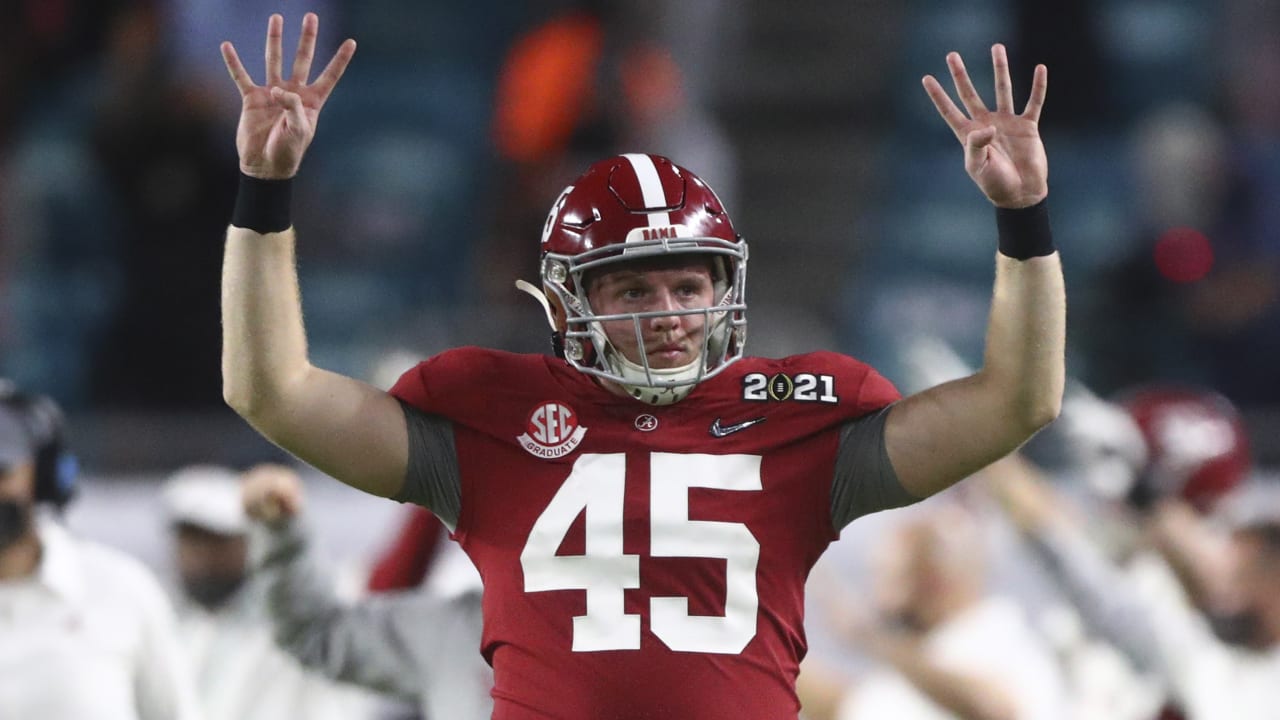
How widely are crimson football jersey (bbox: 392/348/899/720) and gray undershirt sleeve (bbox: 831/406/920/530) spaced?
0.02 metres

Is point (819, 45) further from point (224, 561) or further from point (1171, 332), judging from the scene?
point (224, 561)

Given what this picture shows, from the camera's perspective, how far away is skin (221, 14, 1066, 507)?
10.4 feet

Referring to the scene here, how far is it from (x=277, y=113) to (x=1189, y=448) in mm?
3548

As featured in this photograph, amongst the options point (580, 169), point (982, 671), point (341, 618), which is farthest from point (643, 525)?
point (580, 169)

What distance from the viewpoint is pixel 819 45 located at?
33.6ft

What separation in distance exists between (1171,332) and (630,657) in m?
4.77

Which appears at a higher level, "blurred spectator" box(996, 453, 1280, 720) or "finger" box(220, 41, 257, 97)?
"finger" box(220, 41, 257, 97)

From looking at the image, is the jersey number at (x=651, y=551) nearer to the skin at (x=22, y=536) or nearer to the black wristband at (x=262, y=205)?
the black wristband at (x=262, y=205)

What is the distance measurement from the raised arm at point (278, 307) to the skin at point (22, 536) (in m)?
1.37

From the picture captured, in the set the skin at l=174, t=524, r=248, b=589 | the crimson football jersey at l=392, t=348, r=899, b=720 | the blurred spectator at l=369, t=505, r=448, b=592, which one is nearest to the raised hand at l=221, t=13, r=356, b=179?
the crimson football jersey at l=392, t=348, r=899, b=720

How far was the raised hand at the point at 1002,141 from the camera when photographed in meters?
3.18

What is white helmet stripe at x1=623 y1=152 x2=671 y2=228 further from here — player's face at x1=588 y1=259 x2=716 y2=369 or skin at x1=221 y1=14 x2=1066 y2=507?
skin at x1=221 y1=14 x2=1066 y2=507

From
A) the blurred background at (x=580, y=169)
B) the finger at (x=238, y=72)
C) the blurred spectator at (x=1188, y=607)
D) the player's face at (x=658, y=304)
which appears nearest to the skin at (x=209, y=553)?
the blurred background at (x=580, y=169)

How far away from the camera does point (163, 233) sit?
7.14 metres
